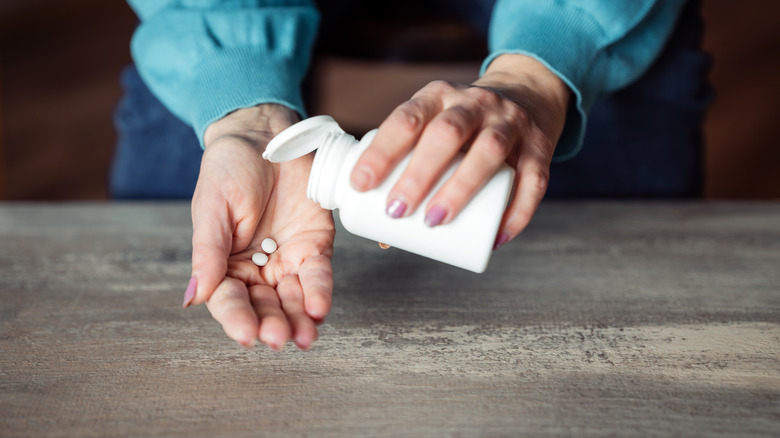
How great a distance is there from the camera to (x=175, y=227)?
29.4 inches

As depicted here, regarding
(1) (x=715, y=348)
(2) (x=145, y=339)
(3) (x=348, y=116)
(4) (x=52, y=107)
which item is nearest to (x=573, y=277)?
(1) (x=715, y=348)

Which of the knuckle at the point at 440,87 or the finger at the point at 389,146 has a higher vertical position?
the knuckle at the point at 440,87

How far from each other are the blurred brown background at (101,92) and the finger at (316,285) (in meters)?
1.19

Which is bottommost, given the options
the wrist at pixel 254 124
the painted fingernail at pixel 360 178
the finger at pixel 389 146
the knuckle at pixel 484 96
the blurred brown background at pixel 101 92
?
the blurred brown background at pixel 101 92

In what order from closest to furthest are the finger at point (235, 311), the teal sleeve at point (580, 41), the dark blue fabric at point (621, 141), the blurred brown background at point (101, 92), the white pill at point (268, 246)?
1. the finger at point (235, 311)
2. the white pill at point (268, 246)
3. the teal sleeve at point (580, 41)
4. the dark blue fabric at point (621, 141)
5. the blurred brown background at point (101, 92)

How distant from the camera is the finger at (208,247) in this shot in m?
0.44

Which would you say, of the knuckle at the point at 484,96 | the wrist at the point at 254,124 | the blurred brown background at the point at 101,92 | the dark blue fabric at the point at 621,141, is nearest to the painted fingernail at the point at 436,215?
the knuckle at the point at 484,96

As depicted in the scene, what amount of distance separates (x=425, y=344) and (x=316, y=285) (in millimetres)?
112

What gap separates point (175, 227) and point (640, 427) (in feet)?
1.78

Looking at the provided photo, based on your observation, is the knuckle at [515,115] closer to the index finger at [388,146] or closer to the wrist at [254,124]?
the index finger at [388,146]

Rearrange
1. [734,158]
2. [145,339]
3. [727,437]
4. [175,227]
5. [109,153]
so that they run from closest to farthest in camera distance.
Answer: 1. [727,437]
2. [145,339]
3. [175,227]
4. [734,158]
5. [109,153]

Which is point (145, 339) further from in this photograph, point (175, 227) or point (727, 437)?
point (727, 437)

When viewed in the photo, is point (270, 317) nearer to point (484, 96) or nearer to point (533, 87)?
Result: point (484, 96)

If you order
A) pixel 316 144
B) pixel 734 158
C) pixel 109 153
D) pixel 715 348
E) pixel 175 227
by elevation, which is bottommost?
pixel 109 153
